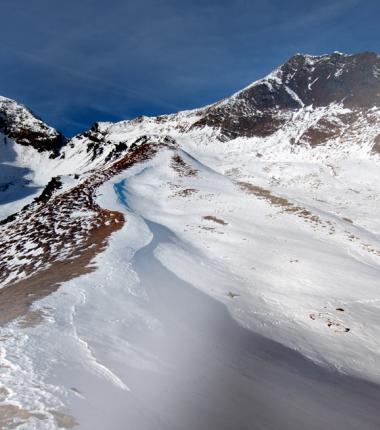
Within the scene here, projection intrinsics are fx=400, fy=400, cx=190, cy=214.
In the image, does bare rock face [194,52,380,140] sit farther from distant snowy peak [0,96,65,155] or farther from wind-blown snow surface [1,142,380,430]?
distant snowy peak [0,96,65,155]

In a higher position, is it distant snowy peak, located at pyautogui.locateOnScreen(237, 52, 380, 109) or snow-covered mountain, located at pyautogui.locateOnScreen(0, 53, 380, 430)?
distant snowy peak, located at pyautogui.locateOnScreen(237, 52, 380, 109)

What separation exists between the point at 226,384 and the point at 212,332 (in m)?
3.23

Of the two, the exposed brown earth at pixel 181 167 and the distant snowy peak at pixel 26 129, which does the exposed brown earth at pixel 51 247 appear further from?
the distant snowy peak at pixel 26 129

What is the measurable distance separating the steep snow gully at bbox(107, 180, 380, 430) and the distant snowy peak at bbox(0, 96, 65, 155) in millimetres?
121616

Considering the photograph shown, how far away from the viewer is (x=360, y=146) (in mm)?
59469

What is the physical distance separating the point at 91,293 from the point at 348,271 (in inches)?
472

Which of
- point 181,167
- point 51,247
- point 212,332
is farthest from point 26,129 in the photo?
point 212,332

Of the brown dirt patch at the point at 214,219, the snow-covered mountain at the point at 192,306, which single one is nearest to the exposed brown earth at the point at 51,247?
the snow-covered mountain at the point at 192,306

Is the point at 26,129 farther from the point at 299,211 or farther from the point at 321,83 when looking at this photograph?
the point at 299,211

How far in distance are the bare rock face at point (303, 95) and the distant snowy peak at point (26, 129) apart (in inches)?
2381

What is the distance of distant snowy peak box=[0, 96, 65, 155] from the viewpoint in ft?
420

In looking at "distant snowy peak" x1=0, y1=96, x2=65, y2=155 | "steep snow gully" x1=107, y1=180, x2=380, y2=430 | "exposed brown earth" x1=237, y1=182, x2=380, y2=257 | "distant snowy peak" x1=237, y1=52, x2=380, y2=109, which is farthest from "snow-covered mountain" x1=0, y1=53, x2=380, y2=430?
"distant snowy peak" x1=0, y1=96, x2=65, y2=155

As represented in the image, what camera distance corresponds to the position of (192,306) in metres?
12.4

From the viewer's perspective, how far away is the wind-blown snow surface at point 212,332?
19.3 ft
